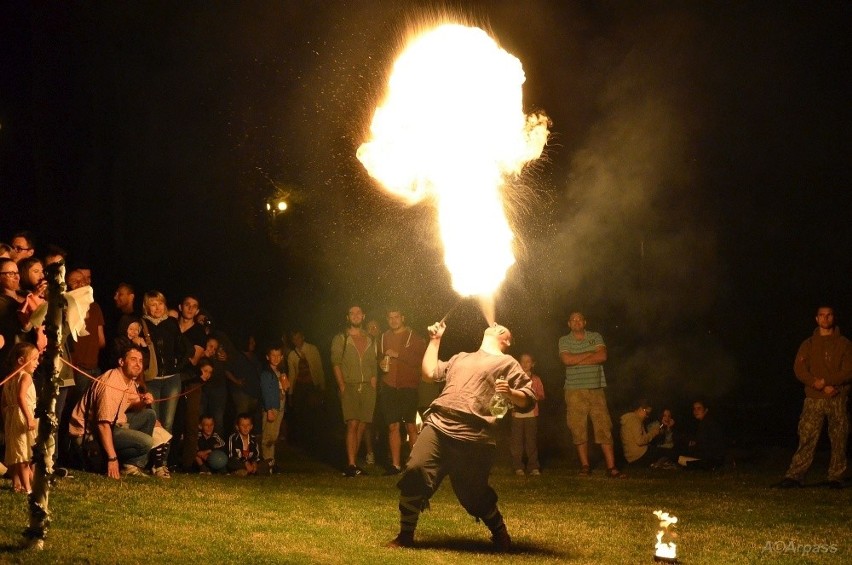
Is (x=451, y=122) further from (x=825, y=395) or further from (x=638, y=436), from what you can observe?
(x=638, y=436)

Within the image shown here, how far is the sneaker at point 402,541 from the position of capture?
27.1 ft

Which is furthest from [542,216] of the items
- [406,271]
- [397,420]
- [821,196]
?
[397,420]

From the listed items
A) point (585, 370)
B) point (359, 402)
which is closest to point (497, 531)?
point (359, 402)

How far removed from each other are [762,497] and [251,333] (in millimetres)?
12745

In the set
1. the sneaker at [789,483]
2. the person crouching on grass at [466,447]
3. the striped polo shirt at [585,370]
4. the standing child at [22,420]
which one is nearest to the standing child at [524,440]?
the striped polo shirt at [585,370]

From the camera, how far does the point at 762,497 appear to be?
12.0 m

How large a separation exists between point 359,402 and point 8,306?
5581 mm

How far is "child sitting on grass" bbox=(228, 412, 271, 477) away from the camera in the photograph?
512 inches

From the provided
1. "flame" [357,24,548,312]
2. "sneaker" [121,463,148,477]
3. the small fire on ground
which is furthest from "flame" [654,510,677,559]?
"sneaker" [121,463,148,477]

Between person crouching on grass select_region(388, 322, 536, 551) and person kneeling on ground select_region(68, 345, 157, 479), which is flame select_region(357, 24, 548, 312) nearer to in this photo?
person crouching on grass select_region(388, 322, 536, 551)

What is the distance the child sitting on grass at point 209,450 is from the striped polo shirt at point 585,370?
5.13 meters

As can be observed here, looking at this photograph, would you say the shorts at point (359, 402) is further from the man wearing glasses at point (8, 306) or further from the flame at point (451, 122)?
the man wearing glasses at point (8, 306)

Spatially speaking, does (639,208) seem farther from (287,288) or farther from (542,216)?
(287,288)

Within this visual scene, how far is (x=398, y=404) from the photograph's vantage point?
1426 cm
